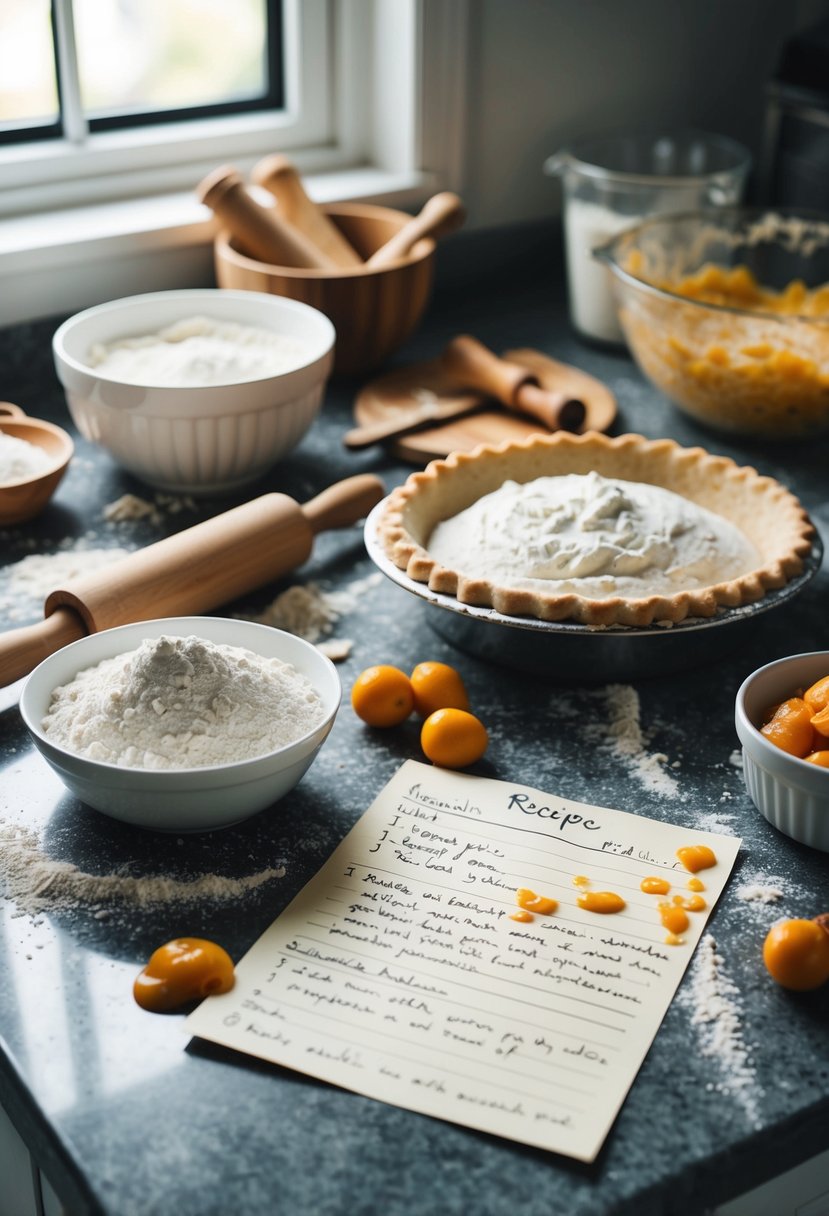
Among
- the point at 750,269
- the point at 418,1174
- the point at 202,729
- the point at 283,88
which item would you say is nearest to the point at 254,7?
the point at 283,88

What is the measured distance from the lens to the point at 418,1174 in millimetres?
750

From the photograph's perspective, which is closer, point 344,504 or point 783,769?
point 783,769

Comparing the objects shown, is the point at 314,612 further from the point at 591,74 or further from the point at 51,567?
the point at 591,74

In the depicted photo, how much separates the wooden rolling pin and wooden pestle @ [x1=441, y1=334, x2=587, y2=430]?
0.34 m

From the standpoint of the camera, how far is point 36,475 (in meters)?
1.42

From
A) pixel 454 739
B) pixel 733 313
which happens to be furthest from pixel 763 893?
pixel 733 313

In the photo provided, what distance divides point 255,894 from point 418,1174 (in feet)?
0.90

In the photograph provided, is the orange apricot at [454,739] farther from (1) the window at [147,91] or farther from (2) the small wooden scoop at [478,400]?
(1) the window at [147,91]

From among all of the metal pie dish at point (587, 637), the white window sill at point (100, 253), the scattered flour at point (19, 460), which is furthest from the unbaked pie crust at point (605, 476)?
the white window sill at point (100, 253)

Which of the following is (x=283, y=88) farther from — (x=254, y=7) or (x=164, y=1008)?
(x=164, y=1008)

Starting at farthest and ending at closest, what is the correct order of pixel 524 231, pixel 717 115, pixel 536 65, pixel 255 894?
pixel 717 115 < pixel 524 231 < pixel 536 65 < pixel 255 894

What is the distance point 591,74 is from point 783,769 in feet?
5.16

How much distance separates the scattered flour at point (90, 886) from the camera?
3.10ft

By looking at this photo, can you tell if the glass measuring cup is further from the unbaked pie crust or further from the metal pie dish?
the metal pie dish
